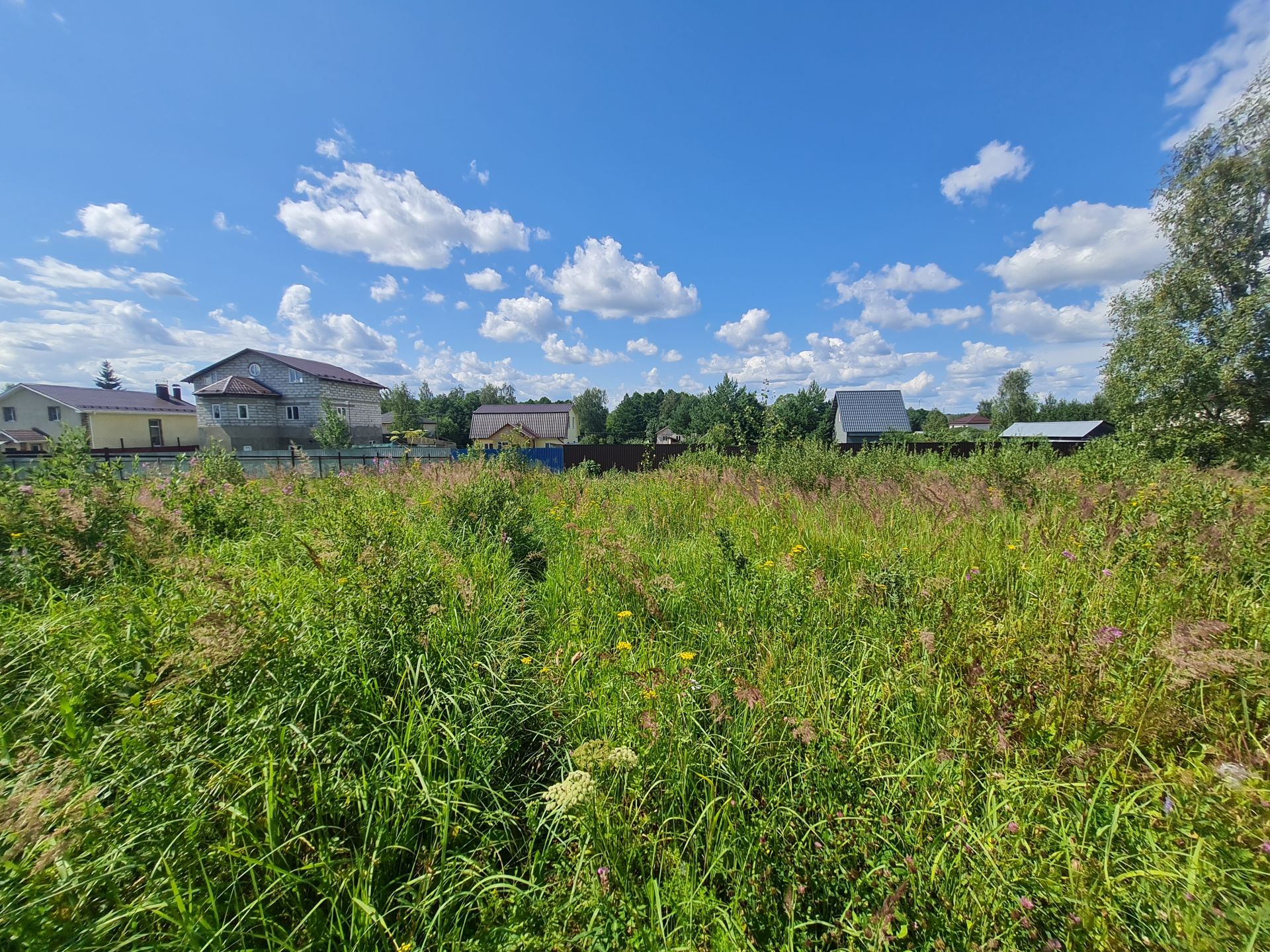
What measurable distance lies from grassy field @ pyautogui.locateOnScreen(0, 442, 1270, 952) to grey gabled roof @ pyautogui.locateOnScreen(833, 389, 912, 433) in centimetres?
2879

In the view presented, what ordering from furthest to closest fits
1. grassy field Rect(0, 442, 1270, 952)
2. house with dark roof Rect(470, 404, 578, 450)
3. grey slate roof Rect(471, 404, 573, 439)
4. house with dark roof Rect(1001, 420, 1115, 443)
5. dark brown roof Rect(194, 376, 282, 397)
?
grey slate roof Rect(471, 404, 573, 439), house with dark roof Rect(470, 404, 578, 450), house with dark roof Rect(1001, 420, 1115, 443), dark brown roof Rect(194, 376, 282, 397), grassy field Rect(0, 442, 1270, 952)

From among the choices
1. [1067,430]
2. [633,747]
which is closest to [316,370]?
[633,747]

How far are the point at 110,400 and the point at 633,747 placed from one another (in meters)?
51.6

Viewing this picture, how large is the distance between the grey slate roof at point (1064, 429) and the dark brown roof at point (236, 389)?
52495 mm

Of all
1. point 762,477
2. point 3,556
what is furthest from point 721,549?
point 3,556

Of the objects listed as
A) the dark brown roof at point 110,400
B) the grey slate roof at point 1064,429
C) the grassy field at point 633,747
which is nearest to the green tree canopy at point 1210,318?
the grassy field at point 633,747

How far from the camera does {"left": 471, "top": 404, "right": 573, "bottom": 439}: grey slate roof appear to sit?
43812 mm

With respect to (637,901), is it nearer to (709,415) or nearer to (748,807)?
(748,807)

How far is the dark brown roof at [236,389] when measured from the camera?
27328 millimetres

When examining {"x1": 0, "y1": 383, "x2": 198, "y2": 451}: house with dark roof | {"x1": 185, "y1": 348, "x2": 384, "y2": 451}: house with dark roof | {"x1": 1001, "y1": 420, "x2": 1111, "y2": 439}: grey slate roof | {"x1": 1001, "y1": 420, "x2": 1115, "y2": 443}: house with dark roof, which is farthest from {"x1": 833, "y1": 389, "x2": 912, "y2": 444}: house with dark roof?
{"x1": 0, "y1": 383, "x2": 198, "y2": 451}: house with dark roof

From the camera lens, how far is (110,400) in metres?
33.2

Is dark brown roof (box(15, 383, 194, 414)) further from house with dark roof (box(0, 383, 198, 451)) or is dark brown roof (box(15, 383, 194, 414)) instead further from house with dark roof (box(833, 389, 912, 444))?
house with dark roof (box(833, 389, 912, 444))

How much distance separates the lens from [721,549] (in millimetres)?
3197

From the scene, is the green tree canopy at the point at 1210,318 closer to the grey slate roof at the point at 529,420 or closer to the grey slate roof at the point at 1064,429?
the grey slate roof at the point at 1064,429
